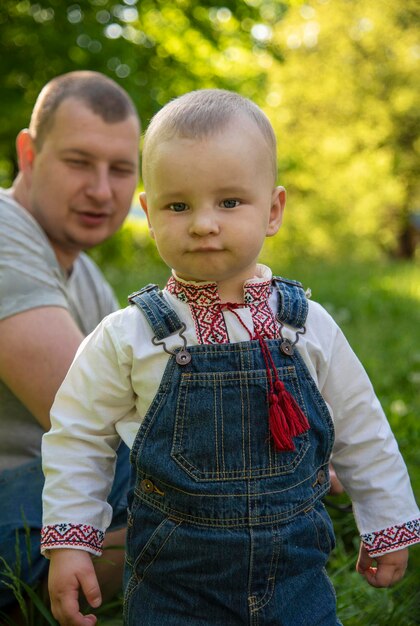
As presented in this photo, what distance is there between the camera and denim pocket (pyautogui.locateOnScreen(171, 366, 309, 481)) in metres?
1.83

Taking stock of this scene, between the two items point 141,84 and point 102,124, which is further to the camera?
point 141,84

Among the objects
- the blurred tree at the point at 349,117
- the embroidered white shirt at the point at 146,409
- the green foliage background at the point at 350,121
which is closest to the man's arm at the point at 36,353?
the embroidered white shirt at the point at 146,409

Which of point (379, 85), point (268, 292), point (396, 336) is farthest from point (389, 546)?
point (379, 85)

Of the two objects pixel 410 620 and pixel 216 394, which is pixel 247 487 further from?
pixel 410 620

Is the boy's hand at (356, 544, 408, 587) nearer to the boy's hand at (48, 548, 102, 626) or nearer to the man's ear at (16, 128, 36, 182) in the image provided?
the boy's hand at (48, 548, 102, 626)

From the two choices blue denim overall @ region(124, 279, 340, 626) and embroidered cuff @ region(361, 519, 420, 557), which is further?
embroidered cuff @ region(361, 519, 420, 557)

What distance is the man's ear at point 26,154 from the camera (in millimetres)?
3377

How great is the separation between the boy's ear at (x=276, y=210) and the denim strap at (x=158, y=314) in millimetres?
330

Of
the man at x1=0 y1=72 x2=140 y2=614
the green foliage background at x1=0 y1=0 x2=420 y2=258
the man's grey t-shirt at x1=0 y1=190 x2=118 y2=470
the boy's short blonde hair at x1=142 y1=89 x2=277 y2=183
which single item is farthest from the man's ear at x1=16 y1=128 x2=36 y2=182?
the green foliage background at x1=0 y1=0 x2=420 y2=258

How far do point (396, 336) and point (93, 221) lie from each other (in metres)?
3.38

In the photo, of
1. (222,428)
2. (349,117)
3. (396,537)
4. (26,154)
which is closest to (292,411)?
(222,428)

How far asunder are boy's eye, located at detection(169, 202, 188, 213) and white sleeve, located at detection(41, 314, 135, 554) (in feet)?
1.11

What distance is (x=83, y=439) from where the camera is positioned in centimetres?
194

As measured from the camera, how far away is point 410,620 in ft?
8.17
